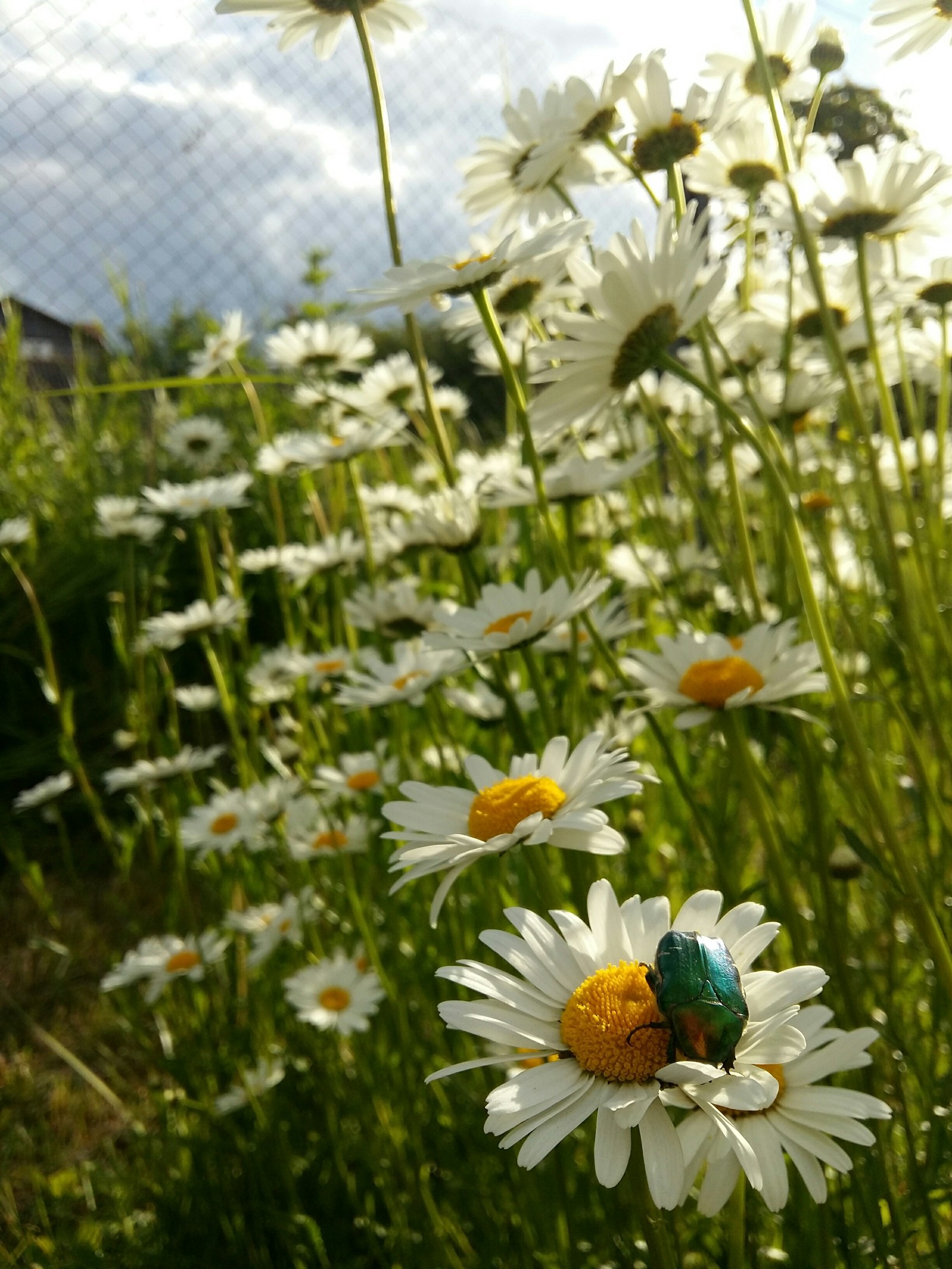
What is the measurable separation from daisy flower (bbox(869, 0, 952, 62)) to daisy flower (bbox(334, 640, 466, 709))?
694mm

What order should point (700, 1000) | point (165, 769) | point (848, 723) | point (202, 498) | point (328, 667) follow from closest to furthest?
point (700, 1000), point (848, 723), point (328, 667), point (165, 769), point (202, 498)

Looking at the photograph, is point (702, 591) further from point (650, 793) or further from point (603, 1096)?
point (603, 1096)

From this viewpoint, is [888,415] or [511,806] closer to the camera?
[511,806]

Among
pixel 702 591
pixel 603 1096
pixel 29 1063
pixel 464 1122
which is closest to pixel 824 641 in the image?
pixel 603 1096

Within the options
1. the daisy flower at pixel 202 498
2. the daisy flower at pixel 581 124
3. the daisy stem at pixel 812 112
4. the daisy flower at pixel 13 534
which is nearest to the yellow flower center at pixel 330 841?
the daisy flower at pixel 202 498

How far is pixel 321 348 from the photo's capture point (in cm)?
181

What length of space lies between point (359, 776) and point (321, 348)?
89cm

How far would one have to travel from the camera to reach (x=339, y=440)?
1566mm

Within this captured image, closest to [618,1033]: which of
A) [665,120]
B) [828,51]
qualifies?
[665,120]

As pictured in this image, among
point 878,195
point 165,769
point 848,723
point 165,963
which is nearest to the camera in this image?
point 848,723

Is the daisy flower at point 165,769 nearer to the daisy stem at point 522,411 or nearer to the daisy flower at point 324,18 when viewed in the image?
the daisy stem at point 522,411

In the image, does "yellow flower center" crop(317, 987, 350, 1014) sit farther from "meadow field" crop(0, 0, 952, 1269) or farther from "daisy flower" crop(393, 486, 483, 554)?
"daisy flower" crop(393, 486, 483, 554)

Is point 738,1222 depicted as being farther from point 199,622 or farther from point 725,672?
point 199,622

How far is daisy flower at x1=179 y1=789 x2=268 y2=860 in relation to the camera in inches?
53.2
